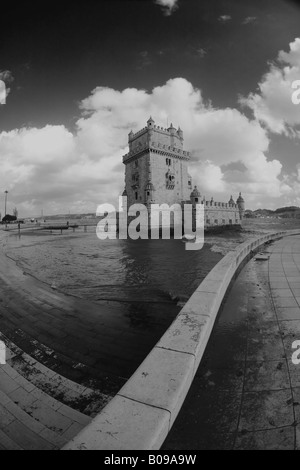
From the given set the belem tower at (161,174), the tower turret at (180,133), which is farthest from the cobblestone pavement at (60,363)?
the tower turret at (180,133)

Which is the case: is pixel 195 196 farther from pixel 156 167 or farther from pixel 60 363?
pixel 60 363

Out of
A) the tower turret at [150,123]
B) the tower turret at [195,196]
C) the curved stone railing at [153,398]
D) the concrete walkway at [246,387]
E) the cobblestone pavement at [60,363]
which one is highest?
the tower turret at [150,123]

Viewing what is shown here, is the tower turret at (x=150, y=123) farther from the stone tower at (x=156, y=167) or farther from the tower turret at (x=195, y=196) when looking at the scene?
the tower turret at (x=195, y=196)

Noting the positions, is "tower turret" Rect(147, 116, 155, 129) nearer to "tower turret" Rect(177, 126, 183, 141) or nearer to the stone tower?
the stone tower

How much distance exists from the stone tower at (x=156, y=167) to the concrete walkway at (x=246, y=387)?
45.3 meters

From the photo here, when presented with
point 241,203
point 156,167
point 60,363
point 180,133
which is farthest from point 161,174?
point 60,363

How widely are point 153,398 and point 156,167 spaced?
50.4 metres

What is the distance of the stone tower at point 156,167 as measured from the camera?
49219mm

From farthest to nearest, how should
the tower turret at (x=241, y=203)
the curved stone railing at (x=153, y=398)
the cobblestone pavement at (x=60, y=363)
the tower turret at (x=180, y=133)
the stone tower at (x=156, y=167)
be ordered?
the tower turret at (x=241, y=203)
the tower turret at (x=180, y=133)
the stone tower at (x=156, y=167)
the cobblestone pavement at (x=60, y=363)
the curved stone railing at (x=153, y=398)

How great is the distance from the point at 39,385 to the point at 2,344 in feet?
6.08

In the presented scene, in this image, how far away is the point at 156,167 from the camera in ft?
163

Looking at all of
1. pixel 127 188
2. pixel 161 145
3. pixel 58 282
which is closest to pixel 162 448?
pixel 58 282
